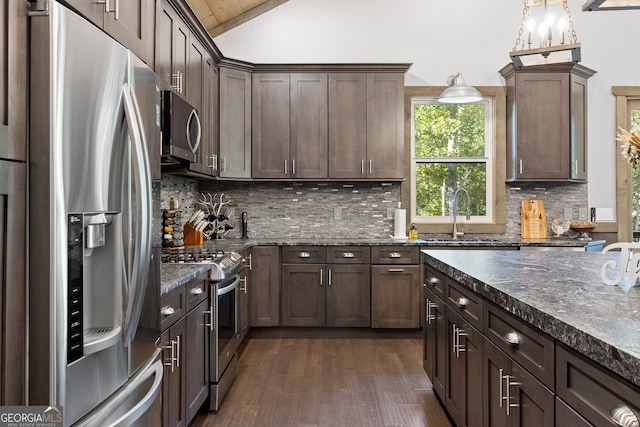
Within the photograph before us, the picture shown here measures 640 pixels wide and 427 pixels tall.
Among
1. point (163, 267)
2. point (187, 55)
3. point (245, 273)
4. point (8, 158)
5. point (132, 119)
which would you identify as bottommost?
point (245, 273)

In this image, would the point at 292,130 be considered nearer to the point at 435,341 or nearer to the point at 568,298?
the point at 435,341

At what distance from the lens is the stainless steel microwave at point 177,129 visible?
2.51 metres

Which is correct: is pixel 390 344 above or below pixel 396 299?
below

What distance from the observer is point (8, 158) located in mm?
897

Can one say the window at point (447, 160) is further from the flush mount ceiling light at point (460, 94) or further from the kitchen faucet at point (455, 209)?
the flush mount ceiling light at point (460, 94)

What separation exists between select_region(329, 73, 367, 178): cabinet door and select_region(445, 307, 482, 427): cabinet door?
7.61 feet

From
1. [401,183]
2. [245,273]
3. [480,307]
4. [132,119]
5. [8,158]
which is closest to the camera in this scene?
[8,158]

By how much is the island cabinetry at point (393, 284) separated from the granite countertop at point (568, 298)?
159 cm

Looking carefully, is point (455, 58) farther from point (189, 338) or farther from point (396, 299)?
point (189, 338)

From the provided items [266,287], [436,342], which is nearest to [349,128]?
[266,287]

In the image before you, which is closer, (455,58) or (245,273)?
(245,273)

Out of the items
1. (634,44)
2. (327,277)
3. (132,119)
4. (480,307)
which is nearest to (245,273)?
(327,277)

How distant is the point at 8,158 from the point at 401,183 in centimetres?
413

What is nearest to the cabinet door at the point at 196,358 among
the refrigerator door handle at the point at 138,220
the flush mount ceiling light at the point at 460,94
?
the refrigerator door handle at the point at 138,220
